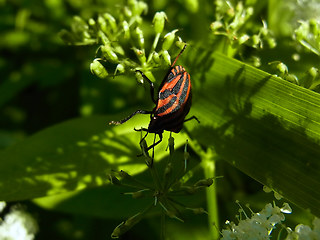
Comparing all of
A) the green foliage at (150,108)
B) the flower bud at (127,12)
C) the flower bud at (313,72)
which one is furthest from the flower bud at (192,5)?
the flower bud at (313,72)

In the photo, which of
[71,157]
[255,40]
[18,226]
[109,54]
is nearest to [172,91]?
[109,54]

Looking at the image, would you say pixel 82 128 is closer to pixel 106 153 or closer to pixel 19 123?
pixel 106 153

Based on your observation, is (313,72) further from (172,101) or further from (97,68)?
(97,68)

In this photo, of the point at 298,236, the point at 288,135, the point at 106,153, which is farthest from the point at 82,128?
the point at 298,236

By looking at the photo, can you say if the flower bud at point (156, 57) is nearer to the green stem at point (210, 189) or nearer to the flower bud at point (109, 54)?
the flower bud at point (109, 54)

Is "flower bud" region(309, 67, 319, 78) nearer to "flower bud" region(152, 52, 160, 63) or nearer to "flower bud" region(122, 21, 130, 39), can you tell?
"flower bud" region(152, 52, 160, 63)

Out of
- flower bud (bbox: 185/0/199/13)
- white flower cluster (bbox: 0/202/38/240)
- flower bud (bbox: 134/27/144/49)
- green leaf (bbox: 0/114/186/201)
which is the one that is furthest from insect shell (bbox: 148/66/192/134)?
white flower cluster (bbox: 0/202/38/240)
